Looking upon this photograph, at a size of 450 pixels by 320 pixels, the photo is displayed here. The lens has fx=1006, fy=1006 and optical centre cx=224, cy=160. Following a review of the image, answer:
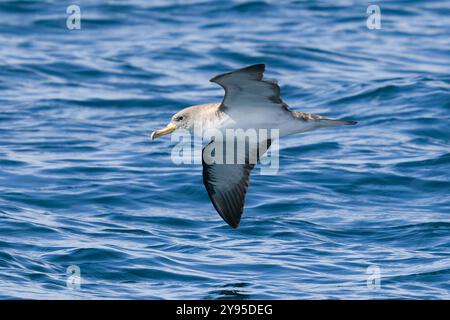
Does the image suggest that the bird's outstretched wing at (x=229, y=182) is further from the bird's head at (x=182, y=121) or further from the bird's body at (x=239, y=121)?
the bird's head at (x=182, y=121)

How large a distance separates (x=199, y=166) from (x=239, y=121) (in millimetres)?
3971

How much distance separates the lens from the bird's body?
30.9 feet

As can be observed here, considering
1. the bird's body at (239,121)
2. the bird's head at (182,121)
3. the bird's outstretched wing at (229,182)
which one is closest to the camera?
the bird's body at (239,121)

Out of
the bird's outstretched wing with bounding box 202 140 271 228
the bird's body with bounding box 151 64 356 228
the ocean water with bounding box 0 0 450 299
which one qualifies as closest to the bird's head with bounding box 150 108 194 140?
the bird's body with bounding box 151 64 356 228

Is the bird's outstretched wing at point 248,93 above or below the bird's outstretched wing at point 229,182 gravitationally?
above

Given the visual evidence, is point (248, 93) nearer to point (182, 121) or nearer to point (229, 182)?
point (182, 121)

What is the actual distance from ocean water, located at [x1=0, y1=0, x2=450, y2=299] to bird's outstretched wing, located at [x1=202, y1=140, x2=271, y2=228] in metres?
0.50

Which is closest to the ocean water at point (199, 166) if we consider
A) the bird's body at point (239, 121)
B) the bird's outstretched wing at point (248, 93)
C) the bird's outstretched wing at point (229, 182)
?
the bird's outstretched wing at point (229, 182)

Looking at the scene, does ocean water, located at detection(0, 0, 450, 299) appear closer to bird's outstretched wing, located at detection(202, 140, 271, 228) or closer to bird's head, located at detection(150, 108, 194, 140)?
bird's outstretched wing, located at detection(202, 140, 271, 228)

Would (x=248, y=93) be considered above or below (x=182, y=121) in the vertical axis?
above

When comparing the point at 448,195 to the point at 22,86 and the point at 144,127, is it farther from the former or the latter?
the point at 22,86

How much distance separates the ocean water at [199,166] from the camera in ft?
33.4

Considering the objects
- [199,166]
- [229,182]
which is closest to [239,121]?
[229,182]

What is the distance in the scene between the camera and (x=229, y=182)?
1075 cm
